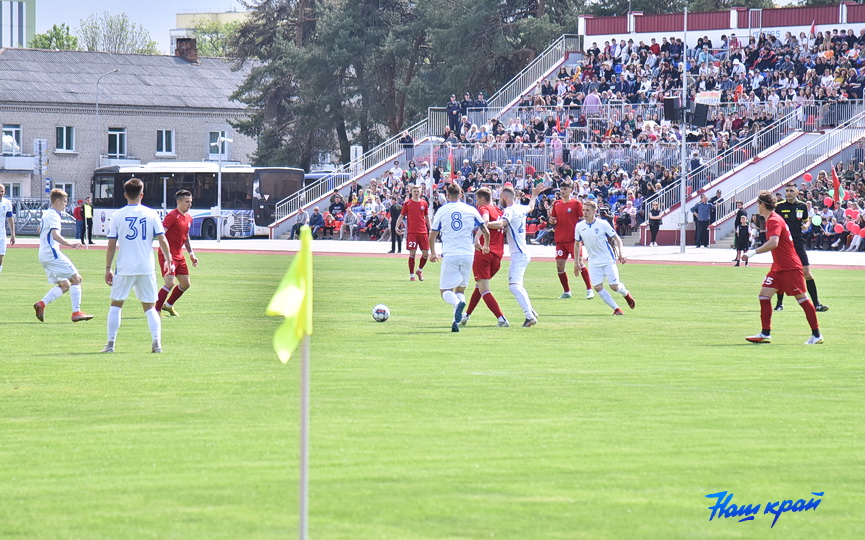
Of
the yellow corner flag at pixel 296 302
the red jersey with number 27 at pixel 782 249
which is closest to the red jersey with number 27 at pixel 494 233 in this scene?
the red jersey with number 27 at pixel 782 249

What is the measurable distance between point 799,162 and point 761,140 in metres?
2.24

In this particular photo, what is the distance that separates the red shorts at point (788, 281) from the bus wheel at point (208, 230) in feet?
151

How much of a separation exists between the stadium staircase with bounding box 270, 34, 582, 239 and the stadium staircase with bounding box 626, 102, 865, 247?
42.4 feet

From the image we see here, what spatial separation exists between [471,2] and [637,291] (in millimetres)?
44175

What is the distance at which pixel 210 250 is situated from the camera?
47.6 metres

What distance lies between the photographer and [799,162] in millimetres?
47219

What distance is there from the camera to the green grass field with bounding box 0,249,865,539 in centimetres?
699

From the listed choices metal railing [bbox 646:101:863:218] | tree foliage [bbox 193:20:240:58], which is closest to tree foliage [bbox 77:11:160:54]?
tree foliage [bbox 193:20:240:58]

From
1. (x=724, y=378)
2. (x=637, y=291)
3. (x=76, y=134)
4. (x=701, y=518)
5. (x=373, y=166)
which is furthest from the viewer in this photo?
(x=76, y=134)

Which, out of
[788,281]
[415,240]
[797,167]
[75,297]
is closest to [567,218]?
[415,240]

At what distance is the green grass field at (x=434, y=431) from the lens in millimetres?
6988

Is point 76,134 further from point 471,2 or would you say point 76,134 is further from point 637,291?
point 637,291

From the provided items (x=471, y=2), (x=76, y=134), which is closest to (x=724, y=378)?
(x=471, y=2)

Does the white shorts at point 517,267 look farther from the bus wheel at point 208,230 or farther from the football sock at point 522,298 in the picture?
the bus wheel at point 208,230
